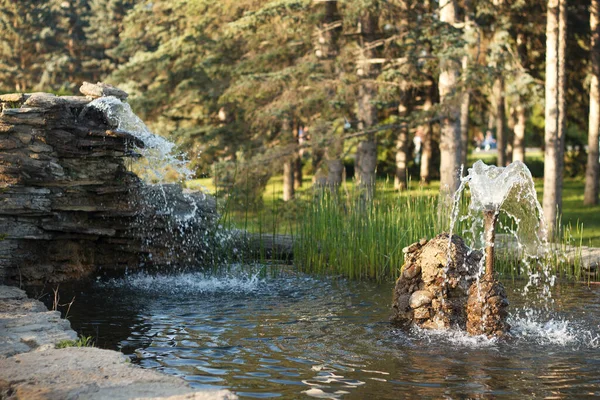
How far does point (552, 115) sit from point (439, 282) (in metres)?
8.16

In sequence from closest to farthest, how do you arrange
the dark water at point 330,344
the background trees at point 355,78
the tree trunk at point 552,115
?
1. the dark water at point 330,344
2. the tree trunk at point 552,115
3. the background trees at point 355,78

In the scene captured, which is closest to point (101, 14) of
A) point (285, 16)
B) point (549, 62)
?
point (285, 16)

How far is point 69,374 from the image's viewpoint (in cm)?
493

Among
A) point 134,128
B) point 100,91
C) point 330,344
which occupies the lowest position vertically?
point 330,344

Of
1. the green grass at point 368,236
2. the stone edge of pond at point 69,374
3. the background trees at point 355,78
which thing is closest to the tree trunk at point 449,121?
the background trees at point 355,78

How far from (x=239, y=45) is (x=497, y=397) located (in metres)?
15.1

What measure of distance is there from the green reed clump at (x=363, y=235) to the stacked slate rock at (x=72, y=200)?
152cm

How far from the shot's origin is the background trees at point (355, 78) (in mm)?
14742

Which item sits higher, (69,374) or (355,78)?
(355,78)

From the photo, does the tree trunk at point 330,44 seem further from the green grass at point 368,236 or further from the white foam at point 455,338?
the white foam at point 455,338

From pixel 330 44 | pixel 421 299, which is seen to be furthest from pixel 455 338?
pixel 330 44

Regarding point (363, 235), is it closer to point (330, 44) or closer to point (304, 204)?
point (304, 204)

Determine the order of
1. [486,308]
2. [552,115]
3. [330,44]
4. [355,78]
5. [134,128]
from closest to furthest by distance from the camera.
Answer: [486,308]
[134,128]
[552,115]
[355,78]
[330,44]

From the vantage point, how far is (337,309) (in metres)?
8.25
